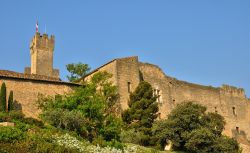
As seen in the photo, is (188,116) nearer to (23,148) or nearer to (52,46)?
(23,148)

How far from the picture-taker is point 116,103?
39219mm

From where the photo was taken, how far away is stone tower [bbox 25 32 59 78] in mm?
47688

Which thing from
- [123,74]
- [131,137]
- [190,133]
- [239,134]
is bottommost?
[131,137]

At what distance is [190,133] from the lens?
3416 centimetres

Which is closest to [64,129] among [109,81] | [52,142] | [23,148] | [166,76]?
[52,142]

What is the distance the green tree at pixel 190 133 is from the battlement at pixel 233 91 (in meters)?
16.8

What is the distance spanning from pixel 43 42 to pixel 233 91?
20.2 meters

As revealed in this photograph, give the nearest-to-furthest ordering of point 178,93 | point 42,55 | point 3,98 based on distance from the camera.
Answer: point 3,98
point 178,93
point 42,55

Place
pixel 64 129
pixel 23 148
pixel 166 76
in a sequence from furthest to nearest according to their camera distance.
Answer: pixel 166 76 < pixel 64 129 < pixel 23 148

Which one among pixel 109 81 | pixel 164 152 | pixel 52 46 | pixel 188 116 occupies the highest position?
pixel 52 46

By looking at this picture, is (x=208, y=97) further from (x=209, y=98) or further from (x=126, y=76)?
(x=126, y=76)

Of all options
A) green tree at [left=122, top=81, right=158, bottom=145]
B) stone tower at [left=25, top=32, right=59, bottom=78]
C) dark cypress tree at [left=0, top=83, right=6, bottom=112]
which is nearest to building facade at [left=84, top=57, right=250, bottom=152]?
green tree at [left=122, top=81, right=158, bottom=145]

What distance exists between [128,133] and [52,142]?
8.87m

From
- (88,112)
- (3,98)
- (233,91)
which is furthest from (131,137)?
(233,91)
